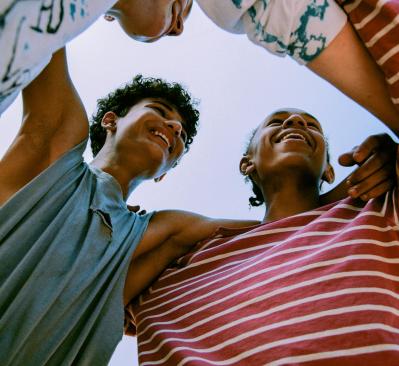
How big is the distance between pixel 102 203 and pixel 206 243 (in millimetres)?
427

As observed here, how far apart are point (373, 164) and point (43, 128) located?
3.53 feet

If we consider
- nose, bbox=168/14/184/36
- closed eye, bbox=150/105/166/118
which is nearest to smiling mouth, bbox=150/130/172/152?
closed eye, bbox=150/105/166/118

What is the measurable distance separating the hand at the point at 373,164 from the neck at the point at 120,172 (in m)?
1.07

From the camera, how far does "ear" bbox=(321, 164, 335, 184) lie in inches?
103

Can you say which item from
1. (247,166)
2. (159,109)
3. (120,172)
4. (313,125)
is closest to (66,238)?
(120,172)

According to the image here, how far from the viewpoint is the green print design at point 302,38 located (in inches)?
36.5

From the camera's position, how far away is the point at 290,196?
2148 millimetres

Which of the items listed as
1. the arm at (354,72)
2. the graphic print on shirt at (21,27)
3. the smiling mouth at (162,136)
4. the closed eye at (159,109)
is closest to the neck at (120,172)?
the smiling mouth at (162,136)

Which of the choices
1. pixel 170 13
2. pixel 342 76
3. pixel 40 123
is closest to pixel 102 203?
pixel 40 123

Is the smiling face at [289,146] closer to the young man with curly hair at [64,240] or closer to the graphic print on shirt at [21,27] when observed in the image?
the young man with curly hair at [64,240]

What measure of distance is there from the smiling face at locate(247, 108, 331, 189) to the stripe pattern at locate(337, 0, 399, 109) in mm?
1131

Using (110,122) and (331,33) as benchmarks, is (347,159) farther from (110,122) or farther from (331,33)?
(110,122)

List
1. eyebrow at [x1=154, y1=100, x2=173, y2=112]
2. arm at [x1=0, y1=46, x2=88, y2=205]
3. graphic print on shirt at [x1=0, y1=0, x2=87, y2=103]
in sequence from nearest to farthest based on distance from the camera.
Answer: graphic print on shirt at [x1=0, y1=0, x2=87, y2=103] < arm at [x1=0, y1=46, x2=88, y2=205] < eyebrow at [x1=154, y1=100, x2=173, y2=112]

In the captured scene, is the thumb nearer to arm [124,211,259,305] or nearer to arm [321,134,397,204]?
arm [321,134,397,204]
